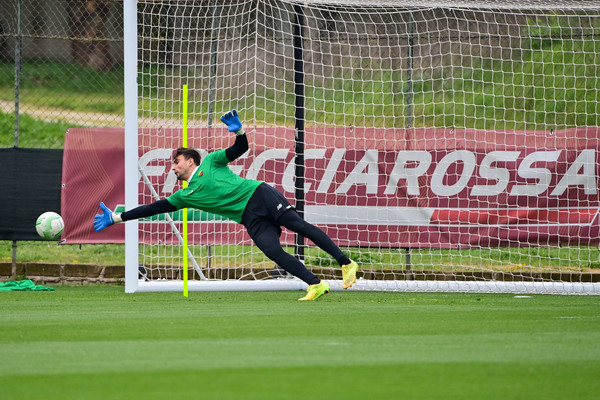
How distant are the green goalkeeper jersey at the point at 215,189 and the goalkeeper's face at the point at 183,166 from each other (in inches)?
4.2

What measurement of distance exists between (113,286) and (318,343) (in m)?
7.01

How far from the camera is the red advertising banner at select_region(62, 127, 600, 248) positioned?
12.4 m

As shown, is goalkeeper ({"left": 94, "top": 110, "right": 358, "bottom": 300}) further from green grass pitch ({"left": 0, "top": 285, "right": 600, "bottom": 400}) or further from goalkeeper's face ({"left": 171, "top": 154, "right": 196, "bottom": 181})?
green grass pitch ({"left": 0, "top": 285, "right": 600, "bottom": 400})

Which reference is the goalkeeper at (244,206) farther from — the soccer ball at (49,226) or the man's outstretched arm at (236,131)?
the soccer ball at (49,226)

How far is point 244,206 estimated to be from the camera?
986 centimetres

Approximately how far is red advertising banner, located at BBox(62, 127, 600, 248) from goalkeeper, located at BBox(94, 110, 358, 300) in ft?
9.26

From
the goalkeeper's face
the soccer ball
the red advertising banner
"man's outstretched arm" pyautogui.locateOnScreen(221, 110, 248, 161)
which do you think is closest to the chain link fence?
the red advertising banner

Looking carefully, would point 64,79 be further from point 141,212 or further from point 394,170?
point 141,212

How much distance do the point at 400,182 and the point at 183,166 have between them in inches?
145

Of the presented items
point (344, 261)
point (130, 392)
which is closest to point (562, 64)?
point (344, 261)

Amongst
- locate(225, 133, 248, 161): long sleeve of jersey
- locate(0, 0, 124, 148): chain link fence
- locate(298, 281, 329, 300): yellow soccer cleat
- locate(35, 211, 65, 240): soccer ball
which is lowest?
locate(298, 281, 329, 300): yellow soccer cleat

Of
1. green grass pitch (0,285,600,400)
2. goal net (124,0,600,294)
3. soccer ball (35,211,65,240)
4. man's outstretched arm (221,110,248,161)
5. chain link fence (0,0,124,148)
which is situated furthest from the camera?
chain link fence (0,0,124,148)

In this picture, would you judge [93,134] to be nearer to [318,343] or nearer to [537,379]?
[318,343]

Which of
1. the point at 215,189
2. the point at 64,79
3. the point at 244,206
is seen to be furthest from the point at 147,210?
the point at 64,79
